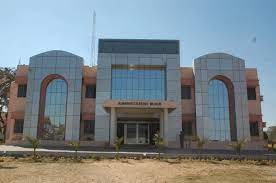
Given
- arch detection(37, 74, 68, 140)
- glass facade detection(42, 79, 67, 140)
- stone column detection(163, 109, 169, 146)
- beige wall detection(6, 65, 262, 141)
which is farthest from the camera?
beige wall detection(6, 65, 262, 141)

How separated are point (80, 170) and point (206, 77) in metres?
26.7

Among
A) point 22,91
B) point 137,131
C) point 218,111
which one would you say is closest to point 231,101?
point 218,111

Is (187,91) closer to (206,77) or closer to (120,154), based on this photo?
(206,77)

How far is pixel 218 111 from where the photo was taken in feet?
129

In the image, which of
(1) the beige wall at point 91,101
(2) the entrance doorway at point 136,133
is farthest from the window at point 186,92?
(2) the entrance doorway at point 136,133

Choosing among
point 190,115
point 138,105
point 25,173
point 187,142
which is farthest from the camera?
point 190,115

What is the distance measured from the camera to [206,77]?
39531 millimetres

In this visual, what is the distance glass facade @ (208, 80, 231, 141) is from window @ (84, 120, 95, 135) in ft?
49.5

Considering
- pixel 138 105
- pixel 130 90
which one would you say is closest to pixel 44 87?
pixel 130 90

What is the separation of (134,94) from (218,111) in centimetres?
1118

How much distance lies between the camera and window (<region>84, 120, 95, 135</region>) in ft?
128

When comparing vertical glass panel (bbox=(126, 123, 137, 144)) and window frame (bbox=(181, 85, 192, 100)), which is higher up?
window frame (bbox=(181, 85, 192, 100))

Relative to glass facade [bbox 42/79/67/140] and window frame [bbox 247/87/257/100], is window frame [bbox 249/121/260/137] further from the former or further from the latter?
glass facade [bbox 42/79/67/140]

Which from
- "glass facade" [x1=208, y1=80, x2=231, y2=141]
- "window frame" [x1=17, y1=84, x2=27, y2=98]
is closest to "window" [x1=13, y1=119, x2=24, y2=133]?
"window frame" [x1=17, y1=84, x2=27, y2=98]
